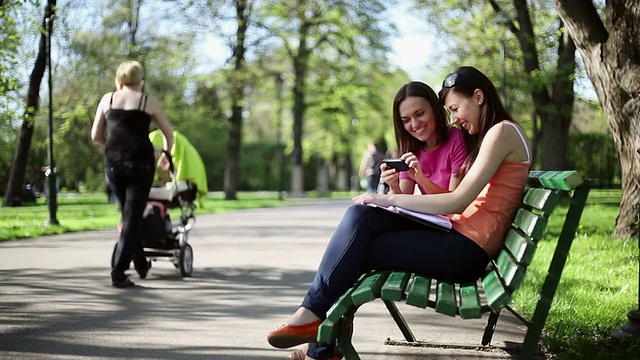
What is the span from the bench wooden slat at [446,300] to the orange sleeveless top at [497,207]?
12.1 inches

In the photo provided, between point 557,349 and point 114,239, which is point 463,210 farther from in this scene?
point 114,239

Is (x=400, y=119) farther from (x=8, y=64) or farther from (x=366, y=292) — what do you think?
(x=8, y=64)

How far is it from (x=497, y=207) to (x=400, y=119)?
896 mm

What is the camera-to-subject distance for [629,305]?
20.1 ft

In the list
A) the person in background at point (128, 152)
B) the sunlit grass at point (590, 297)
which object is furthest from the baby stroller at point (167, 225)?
the sunlit grass at point (590, 297)

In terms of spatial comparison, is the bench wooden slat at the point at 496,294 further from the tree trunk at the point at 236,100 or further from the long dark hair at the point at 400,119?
the tree trunk at the point at 236,100

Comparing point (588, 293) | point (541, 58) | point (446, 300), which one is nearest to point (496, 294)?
point (446, 300)

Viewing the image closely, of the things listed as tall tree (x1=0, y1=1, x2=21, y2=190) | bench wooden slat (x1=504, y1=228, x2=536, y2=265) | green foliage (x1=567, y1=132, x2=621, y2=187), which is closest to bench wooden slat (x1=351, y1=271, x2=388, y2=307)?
bench wooden slat (x1=504, y1=228, x2=536, y2=265)

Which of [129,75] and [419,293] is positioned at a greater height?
[129,75]

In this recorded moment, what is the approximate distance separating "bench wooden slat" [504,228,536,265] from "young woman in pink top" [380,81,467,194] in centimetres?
69

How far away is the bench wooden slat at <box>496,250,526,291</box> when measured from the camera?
3.55m

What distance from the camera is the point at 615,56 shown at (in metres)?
7.82

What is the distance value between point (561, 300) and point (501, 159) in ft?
8.82

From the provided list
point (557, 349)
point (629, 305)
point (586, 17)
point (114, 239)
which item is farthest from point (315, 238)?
point (557, 349)
